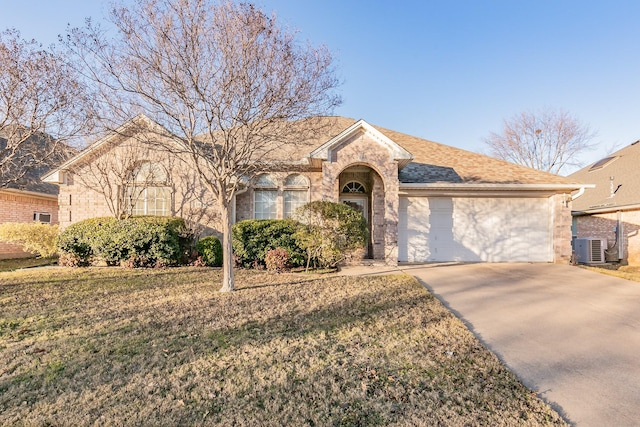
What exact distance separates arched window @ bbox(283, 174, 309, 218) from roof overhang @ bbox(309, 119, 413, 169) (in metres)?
1.49

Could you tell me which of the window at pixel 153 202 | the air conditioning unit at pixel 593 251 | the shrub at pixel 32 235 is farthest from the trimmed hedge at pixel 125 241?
the air conditioning unit at pixel 593 251

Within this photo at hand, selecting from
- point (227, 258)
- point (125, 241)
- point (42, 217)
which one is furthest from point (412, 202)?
point (42, 217)

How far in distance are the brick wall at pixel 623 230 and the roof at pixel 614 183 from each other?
1.53 ft

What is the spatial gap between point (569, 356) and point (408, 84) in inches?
548

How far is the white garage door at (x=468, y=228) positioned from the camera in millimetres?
12570

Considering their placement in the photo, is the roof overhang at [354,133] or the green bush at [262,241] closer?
the green bush at [262,241]

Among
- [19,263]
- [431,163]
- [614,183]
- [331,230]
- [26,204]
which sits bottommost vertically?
[19,263]

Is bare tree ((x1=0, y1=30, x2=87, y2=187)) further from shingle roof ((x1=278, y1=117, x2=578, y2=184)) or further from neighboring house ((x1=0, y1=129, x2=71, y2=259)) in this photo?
shingle roof ((x1=278, y1=117, x2=578, y2=184))

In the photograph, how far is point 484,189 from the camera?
12203 mm

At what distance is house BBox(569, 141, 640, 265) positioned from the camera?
14.7 m

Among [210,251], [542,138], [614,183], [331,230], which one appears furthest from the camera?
[542,138]

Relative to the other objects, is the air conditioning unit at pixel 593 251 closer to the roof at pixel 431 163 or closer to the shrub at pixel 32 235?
the roof at pixel 431 163

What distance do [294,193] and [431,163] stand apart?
233 inches

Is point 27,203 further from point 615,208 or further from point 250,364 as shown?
point 615,208
